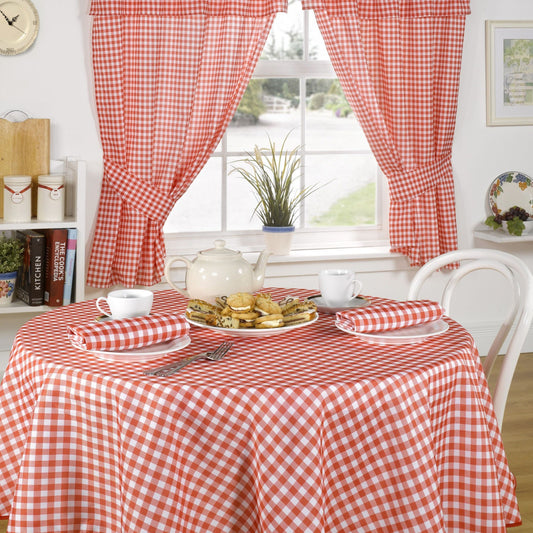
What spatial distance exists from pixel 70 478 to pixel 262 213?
8.08 feet

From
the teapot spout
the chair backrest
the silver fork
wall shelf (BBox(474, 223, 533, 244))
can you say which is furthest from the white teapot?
wall shelf (BBox(474, 223, 533, 244))

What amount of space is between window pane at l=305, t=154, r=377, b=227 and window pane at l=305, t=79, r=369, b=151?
6 centimetres

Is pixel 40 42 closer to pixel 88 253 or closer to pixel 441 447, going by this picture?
pixel 88 253

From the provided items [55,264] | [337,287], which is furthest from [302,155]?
[337,287]

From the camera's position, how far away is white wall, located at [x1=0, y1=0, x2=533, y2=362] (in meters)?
3.59

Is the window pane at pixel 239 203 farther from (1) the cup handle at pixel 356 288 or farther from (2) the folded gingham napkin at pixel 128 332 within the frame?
(2) the folded gingham napkin at pixel 128 332

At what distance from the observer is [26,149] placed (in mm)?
3549

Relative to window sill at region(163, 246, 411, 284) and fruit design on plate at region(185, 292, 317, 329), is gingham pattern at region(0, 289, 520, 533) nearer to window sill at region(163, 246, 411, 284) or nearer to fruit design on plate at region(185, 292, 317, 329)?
fruit design on plate at region(185, 292, 317, 329)

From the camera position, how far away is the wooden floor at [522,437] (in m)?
2.68

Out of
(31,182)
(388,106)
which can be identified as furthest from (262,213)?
(31,182)

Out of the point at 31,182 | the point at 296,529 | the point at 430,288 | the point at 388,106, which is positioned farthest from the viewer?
the point at 430,288

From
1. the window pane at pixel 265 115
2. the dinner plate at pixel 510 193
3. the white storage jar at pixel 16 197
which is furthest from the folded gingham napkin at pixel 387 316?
the dinner plate at pixel 510 193

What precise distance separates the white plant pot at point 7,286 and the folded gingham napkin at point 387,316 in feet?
6.12

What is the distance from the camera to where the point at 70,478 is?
1690 millimetres
